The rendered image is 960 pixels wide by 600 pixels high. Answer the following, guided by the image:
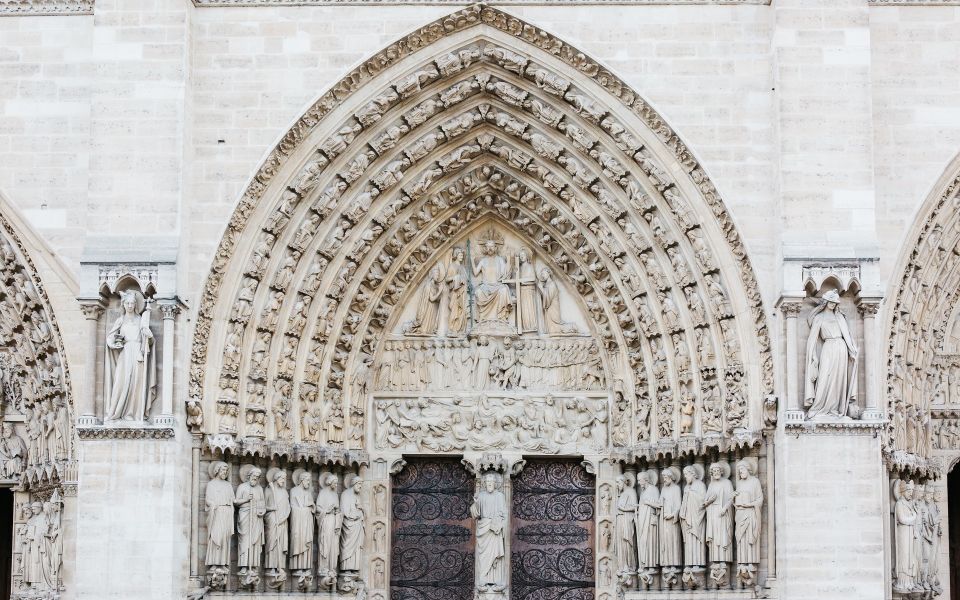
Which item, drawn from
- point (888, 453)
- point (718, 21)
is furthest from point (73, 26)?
point (888, 453)

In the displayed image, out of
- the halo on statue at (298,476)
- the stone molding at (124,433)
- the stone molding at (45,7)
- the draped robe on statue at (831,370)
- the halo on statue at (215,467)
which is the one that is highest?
the stone molding at (45,7)

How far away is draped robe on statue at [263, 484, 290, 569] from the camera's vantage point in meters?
15.2

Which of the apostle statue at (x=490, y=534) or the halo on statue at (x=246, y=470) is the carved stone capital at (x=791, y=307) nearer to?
the apostle statue at (x=490, y=534)

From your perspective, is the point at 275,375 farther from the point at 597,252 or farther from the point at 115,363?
the point at 597,252

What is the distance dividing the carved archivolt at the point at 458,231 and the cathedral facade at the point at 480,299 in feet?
0.10

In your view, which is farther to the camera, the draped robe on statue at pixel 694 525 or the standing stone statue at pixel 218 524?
the draped robe on statue at pixel 694 525

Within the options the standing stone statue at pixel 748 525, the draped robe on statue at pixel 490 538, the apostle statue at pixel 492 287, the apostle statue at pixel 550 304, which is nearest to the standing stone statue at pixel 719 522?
the standing stone statue at pixel 748 525

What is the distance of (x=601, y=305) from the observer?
53.1 feet

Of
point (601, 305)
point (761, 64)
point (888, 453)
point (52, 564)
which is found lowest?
point (52, 564)

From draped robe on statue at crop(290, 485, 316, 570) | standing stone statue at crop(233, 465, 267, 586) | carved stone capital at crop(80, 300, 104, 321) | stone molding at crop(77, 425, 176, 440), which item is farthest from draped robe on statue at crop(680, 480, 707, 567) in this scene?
carved stone capital at crop(80, 300, 104, 321)

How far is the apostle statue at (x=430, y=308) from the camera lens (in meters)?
16.5

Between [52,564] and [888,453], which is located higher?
[888,453]

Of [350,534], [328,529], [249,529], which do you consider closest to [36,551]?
[249,529]

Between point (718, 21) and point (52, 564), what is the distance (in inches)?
288
